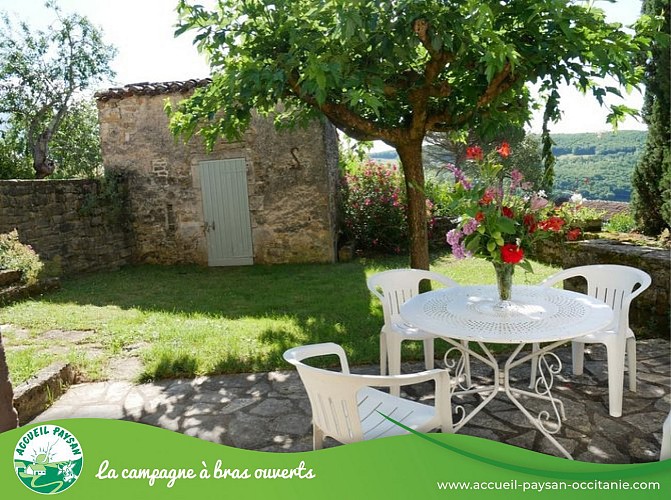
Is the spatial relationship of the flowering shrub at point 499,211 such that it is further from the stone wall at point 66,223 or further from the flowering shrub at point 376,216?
the stone wall at point 66,223

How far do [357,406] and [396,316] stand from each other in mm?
1671

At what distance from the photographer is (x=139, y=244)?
9.85 meters

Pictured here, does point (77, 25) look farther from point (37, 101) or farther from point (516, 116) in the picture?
point (516, 116)

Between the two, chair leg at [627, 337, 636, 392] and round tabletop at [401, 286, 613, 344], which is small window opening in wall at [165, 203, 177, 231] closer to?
round tabletop at [401, 286, 613, 344]

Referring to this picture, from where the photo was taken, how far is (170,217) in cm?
960

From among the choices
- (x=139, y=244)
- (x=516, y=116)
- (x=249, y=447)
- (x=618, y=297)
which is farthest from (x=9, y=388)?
(x=139, y=244)

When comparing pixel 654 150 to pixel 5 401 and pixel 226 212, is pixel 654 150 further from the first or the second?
pixel 5 401

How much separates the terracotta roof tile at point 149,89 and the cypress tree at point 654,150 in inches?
283

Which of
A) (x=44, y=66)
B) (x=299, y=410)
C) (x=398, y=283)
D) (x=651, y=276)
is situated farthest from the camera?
(x=44, y=66)

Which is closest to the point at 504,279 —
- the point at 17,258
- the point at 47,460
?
the point at 47,460

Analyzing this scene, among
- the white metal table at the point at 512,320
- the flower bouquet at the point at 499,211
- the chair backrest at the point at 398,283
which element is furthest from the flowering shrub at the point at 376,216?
the flower bouquet at the point at 499,211

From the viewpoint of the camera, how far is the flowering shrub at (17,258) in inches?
271

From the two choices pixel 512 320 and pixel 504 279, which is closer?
pixel 512 320

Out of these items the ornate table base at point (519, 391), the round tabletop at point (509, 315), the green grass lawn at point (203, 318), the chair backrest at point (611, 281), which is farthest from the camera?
the green grass lawn at point (203, 318)
